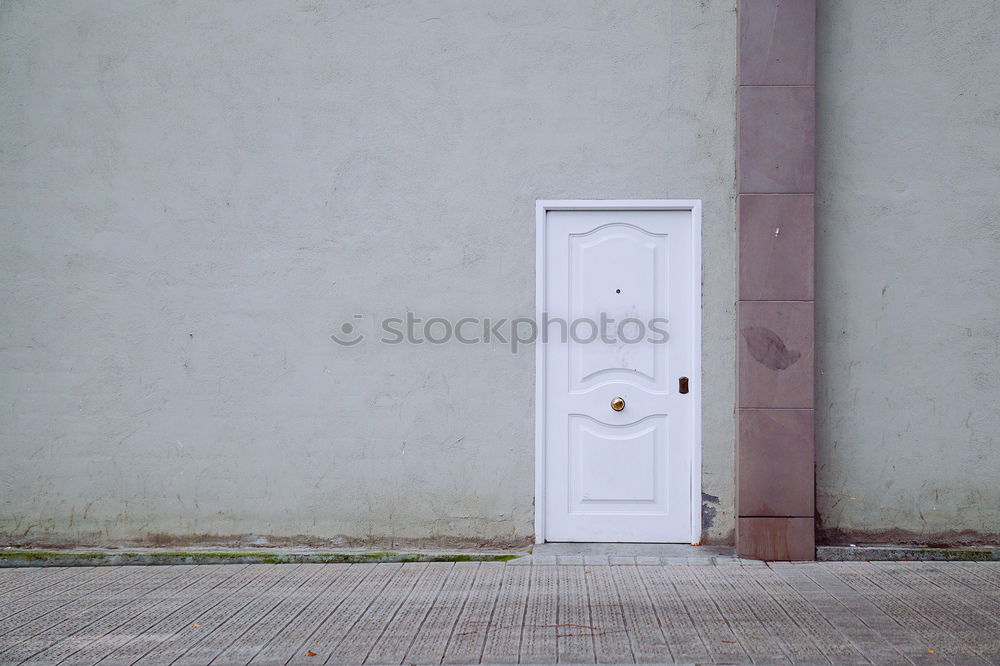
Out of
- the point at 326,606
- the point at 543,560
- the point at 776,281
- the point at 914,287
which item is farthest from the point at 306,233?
the point at 914,287

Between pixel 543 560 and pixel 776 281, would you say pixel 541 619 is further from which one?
pixel 776 281

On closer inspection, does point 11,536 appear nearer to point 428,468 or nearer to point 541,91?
point 428,468

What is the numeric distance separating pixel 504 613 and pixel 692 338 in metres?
2.33

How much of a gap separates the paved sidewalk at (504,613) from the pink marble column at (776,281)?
383mm

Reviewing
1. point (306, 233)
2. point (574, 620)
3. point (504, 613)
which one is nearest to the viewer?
point (574, 620)

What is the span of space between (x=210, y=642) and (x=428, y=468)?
1.98 meters

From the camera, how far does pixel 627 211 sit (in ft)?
19.2

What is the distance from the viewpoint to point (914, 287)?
226 inches

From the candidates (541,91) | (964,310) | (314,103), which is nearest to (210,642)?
(314,103)

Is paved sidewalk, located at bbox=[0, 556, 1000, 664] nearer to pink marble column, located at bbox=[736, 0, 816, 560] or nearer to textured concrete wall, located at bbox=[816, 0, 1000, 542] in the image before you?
pink marble column, located at bbox=[736, 0, 816, 560]

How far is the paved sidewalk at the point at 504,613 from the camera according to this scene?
13.2ft

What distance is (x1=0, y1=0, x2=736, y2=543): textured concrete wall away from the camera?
579 cm

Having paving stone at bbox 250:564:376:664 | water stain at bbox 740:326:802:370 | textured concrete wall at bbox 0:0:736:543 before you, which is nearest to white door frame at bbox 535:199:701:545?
textured concrete wall at bbox 0:0:736:543

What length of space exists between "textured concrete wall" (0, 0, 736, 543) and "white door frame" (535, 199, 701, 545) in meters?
0.06
